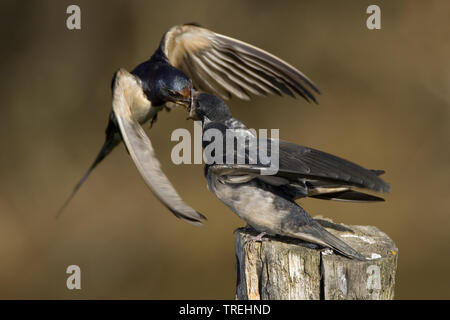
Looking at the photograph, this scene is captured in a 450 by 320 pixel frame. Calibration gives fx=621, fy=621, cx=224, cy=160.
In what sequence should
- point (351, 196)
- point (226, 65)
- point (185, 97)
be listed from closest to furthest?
point (351, 196), point (185, 97), point (226, 65)

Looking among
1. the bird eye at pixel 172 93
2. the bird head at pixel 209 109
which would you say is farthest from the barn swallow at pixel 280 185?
the bird eye at pixel 172 93

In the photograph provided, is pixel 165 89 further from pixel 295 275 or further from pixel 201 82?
pixel 295 275

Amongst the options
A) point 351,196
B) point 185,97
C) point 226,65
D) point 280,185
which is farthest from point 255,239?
point 226,65

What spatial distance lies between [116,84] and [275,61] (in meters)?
0.89

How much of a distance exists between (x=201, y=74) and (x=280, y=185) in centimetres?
129

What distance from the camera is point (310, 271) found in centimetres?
234

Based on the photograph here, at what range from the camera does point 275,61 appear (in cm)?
323

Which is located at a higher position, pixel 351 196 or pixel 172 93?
pixel 172 93

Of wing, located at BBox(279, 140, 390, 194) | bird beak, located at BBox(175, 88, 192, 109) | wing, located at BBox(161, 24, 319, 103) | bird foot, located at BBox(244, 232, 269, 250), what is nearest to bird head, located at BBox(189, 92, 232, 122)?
bird beak, located at BBox(175, 88, 192, 109)

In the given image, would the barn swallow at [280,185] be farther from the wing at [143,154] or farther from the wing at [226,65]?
the wing at [226,65]

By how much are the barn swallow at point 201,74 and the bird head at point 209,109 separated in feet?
0.71

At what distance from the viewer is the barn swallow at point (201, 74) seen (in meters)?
3.05

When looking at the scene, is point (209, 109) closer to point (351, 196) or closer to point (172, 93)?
point (172, 93)
